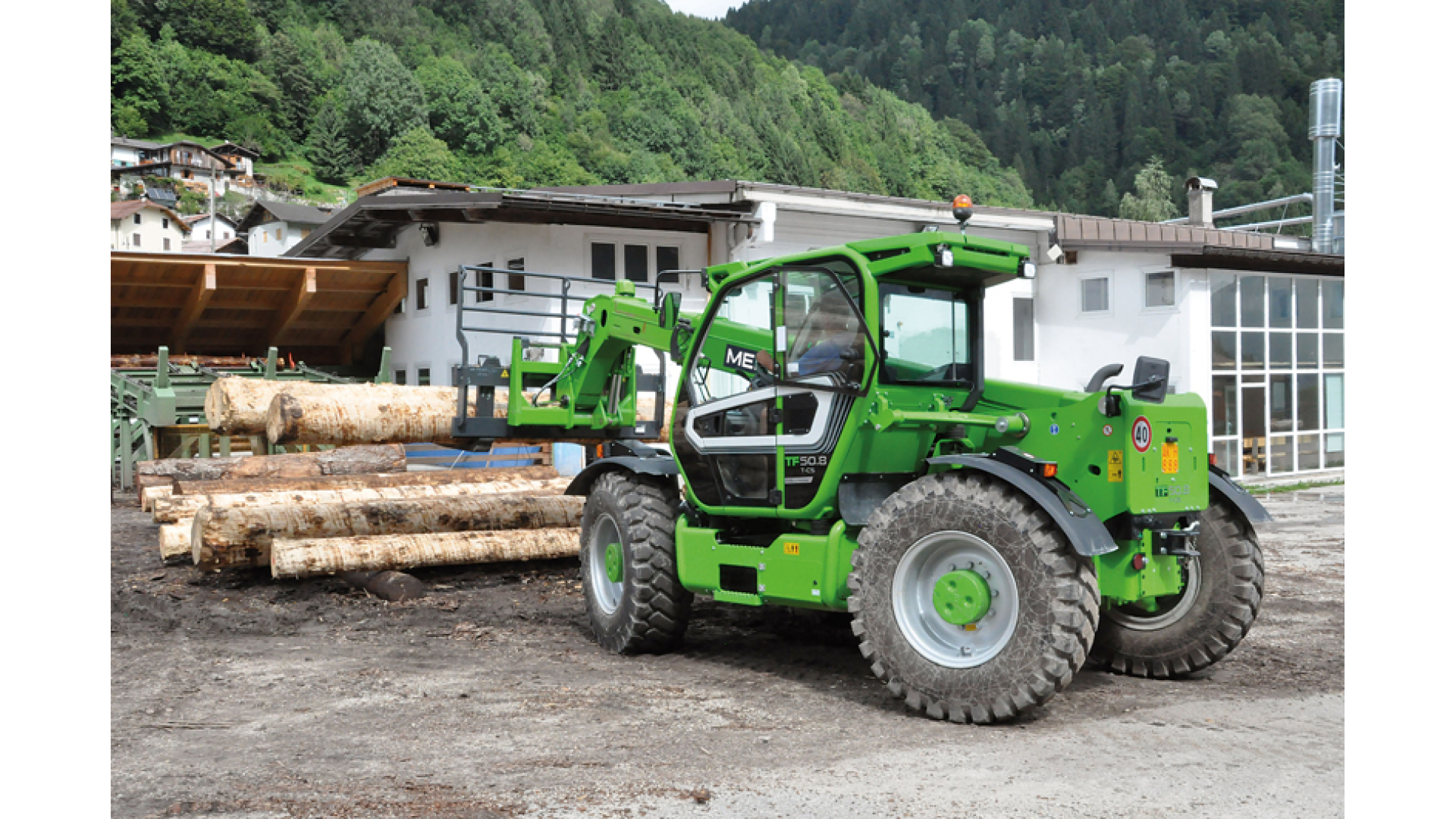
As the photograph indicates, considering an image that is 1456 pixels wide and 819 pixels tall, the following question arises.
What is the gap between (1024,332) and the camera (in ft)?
77.7

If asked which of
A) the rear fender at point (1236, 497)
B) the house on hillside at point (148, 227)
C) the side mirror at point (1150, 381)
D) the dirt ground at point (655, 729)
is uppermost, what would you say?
the house on hillside at point (148, 227)

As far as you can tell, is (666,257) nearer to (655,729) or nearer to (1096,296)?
(1096,296)

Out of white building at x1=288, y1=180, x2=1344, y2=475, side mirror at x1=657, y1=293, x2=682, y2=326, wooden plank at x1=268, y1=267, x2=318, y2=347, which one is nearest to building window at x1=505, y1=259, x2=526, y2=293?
white building at x1=288, y1=180, x2=1344, y2=475

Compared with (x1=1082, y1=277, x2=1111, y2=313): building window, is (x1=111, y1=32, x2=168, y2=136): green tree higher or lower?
higher

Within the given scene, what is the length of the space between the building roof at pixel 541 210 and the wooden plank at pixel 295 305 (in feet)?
4.35

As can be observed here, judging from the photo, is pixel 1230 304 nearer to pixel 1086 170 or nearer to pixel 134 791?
pixel 134 791

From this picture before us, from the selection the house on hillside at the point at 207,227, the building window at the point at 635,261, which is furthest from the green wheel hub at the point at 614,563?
the house on hillside at the point at 207,227

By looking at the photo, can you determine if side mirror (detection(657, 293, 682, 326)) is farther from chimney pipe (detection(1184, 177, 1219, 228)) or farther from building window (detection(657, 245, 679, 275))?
chimney pipe (detection(1184, 177, 1219, 228))

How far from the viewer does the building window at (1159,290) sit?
21.5m

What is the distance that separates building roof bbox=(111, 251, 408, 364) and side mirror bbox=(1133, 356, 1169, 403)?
62.0 ft

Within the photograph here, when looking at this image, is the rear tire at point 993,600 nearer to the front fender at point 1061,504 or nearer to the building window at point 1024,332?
the front fender at point 1061,504

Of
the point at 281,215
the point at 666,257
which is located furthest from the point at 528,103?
the point at 666,257

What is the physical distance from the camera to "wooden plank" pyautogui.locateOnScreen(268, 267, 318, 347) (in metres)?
22.2

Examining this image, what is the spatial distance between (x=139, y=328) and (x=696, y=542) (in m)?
19.4
